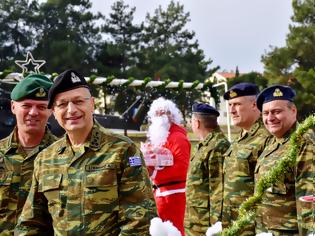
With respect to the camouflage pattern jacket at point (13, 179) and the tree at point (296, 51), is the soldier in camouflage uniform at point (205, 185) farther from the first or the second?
the tree at point (296, 51)

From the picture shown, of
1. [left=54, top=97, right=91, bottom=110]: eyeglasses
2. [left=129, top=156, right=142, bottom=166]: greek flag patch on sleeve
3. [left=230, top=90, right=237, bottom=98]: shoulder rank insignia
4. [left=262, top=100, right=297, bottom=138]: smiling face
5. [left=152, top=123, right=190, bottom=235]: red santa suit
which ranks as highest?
[left=230, top=90, right=237, bottom=98]: shoulder rank insignia

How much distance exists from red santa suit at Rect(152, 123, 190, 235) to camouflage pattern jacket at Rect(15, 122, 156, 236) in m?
3.28

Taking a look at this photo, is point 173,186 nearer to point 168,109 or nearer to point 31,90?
point 168,109

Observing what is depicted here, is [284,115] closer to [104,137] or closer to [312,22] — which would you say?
[104,137]

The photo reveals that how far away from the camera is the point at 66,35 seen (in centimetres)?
3247

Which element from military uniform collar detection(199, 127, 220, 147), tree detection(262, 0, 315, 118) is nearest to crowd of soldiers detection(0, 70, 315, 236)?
military uniform collar detection(199, 127, 220, 147)

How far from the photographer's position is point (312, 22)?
94.0 ft

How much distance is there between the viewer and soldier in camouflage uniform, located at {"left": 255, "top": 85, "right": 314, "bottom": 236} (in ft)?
11.7

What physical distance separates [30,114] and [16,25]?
1212 inches

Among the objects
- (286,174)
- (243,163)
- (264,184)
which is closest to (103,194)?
(264,184)

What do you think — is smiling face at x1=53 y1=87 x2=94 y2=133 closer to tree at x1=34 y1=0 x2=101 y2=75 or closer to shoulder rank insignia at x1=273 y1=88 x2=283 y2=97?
shoulder rank insignia at x1=273 y1=88 x2=283 y2=97

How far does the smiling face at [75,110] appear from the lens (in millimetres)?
2832

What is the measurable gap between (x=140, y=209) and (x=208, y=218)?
289cm

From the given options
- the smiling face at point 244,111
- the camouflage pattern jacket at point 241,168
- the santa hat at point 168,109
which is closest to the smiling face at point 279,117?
the camouflage pattern jacket at point 241,168
